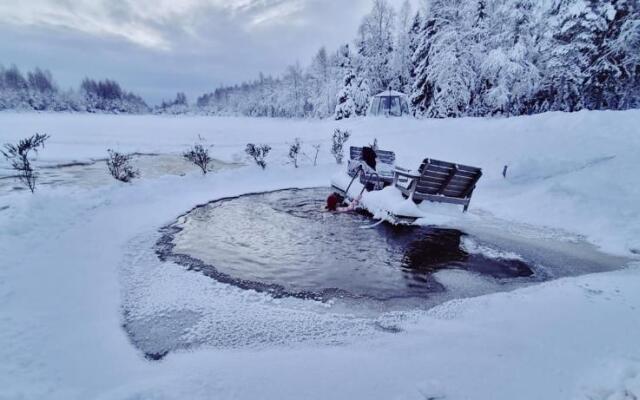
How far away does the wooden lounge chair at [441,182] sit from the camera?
6973mm

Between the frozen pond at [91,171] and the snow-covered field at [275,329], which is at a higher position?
the frozen pond at [91,171]

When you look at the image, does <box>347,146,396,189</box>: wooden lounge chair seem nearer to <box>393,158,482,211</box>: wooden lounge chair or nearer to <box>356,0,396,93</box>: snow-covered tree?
<box>393,158,482,211</box>: wooden lounge chair

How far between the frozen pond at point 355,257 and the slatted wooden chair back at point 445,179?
880 millimetres

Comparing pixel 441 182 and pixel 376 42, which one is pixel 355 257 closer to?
pixel 441 182

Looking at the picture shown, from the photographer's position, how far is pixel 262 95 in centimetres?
9850

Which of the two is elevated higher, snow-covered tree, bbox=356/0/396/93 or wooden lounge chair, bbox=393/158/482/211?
snow-covered tree, bbox=356/0/396/93

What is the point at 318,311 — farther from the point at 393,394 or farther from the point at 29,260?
the point at 29,260

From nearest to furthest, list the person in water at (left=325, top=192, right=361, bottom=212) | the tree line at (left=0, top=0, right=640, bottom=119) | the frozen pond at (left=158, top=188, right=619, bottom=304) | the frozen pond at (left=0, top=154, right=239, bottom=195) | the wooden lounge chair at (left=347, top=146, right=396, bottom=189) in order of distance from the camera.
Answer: the frozen pond at (left=158, top=188, right=619, bottom=304)
the person in water at (left=325, top=192, right=361, bottom=212)
the wooden lounge chair at (left=347, top=146, right=396, bottom=189)
the frozen pond at (left=0, top=154, right=239, bottom=195)
the tree line at (left=0, top=0, right=640, bottom=119)

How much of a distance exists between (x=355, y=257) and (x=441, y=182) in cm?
290

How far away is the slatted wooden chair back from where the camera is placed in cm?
696

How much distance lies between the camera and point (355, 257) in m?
5.79

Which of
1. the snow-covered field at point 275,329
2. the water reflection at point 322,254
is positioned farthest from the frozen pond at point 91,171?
the water reflection at point 322,254

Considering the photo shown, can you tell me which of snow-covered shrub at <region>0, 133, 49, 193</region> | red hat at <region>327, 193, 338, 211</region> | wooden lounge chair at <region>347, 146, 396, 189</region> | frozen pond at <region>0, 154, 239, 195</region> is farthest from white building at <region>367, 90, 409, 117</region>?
snow-covered shrub at <region>0, 133, 49, 193</region>

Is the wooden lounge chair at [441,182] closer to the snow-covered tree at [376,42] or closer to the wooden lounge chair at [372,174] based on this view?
the wooden lounge chair at [372,174]
